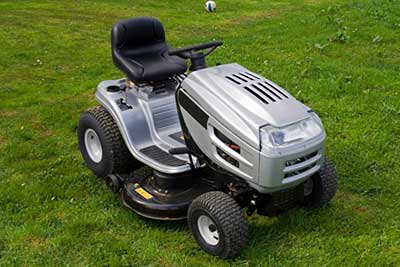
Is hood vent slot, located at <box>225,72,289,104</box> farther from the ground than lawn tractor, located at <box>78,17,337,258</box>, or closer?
farther from the ground

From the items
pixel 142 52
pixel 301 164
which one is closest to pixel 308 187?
pixel 301 164

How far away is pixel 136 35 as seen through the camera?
473 centimetres

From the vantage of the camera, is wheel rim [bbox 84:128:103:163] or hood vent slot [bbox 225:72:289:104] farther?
wheel rim [bbox 84:128:103:163]

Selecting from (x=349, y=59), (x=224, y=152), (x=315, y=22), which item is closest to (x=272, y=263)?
(x=224, y=152)

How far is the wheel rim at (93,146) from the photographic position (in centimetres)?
490

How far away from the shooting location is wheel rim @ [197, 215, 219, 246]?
3.80m

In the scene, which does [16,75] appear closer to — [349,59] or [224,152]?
[349,59]

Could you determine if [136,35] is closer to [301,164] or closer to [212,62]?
[301,164]

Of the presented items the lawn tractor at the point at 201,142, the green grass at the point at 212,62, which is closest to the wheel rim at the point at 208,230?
the lawn tractor at the point at 201,142

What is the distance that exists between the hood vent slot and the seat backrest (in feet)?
3.60

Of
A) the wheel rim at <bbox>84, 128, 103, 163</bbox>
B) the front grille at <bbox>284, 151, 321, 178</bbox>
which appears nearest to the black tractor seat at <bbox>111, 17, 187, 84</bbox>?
the wheel rim at <bbox>84, 128, 103, 163</bbox>

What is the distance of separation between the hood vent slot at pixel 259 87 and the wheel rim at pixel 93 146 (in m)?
1.46

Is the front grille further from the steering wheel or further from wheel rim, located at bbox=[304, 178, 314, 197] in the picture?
the steering wheel

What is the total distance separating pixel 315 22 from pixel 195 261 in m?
7.79
